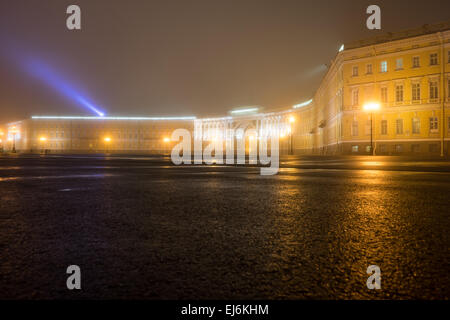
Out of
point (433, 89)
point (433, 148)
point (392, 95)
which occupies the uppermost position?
point (433, 89)

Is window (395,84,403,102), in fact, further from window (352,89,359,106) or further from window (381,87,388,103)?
window (352,89,359,106)

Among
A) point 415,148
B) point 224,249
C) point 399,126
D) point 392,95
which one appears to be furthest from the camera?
point 392,95

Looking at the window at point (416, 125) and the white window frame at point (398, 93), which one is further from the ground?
the white window frame at point (398, 93)

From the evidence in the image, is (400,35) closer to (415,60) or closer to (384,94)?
(415,60)

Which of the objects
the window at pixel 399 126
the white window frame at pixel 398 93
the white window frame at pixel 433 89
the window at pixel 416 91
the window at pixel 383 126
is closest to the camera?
the white window frame at pixel 433 89

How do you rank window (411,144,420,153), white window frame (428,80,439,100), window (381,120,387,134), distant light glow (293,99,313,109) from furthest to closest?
distant light glow (293,99,313,109) < window (381,120,387,134) < window (411,144,420,153) < white window frame (428,80,439,100)

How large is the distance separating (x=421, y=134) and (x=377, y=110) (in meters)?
5.46

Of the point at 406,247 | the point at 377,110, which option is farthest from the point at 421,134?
the point at 406,247

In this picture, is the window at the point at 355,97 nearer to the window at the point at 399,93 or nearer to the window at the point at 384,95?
the window at the point at 384,95

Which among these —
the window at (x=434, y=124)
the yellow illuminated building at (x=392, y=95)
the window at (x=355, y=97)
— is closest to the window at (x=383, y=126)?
the yellow illuminated building at (x=392, y=95)

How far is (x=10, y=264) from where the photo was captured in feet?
7.30

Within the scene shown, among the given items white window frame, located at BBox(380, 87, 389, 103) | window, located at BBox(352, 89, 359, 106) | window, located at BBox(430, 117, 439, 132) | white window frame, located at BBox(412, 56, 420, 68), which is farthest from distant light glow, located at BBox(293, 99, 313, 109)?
window, located at BBox(430, 117, 439, 132)

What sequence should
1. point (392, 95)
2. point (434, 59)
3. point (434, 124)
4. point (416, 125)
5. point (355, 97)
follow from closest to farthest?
point (434, 124), point (434, 59), point (416, 125), point (392, 95), point (355, 97)

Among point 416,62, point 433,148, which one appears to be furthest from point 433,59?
point 433,148
